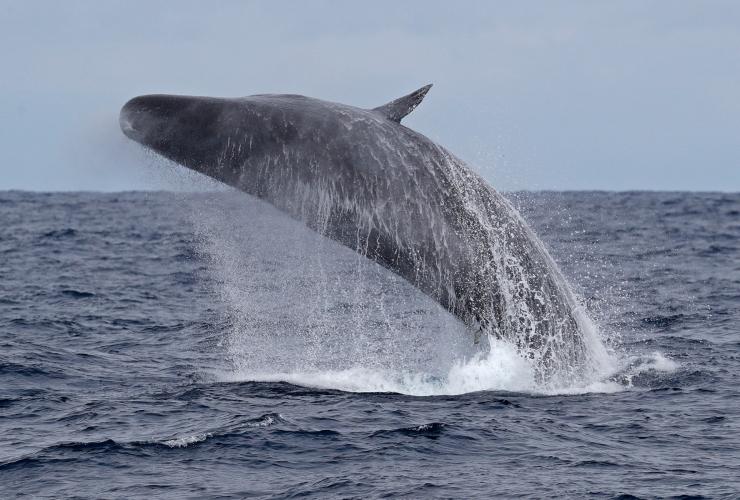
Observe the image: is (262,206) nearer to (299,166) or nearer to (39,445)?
(299,166)

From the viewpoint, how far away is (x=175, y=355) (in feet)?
61.9

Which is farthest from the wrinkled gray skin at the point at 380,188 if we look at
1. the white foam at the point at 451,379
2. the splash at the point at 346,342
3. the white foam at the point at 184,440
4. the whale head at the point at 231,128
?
the white foam at the point at 184,440

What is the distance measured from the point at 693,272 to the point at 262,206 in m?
21.9

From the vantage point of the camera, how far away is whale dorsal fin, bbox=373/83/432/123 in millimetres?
12695

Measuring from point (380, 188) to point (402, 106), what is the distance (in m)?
1.09

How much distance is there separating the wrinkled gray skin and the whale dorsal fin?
0.01 meters

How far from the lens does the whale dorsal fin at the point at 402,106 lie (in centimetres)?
1270

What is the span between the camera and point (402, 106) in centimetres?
1270

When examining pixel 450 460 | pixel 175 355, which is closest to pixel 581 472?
pixel 450 460

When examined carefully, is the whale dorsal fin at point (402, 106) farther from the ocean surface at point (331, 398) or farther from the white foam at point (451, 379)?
the white foam at point (451, 379)

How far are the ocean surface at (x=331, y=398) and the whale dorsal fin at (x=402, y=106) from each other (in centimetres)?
169

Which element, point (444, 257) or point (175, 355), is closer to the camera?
point (444, 257)

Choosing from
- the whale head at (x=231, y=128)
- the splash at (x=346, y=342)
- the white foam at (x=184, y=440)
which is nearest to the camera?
the whale head at (x=231, y=128)

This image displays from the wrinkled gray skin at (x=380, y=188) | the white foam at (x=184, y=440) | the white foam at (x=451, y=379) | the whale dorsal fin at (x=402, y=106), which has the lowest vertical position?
the white foam at (x=184, y=440)
